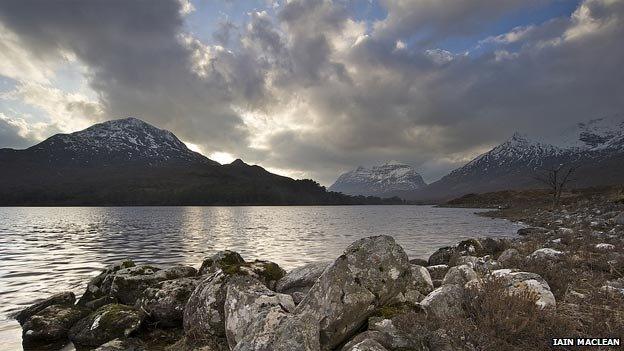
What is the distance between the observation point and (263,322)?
7914 millimetres

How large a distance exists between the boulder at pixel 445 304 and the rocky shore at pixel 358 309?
28 millimetres

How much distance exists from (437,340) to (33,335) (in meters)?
13.1

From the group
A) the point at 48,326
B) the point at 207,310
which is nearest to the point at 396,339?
the point at 207,310

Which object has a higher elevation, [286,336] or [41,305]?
[286,336]

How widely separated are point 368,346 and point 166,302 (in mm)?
→ 8628

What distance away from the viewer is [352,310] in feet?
27.3

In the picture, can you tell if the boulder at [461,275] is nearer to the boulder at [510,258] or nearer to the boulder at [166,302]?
the boulder at [510,258]

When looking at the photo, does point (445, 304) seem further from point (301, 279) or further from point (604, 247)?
point (604, 247)

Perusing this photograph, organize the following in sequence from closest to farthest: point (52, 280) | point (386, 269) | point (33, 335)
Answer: point (386, 269) → point (33, 335) → point (52, 280)

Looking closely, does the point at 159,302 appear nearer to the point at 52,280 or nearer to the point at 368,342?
the point at 368,342

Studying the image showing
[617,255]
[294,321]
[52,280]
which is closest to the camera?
[294,321]

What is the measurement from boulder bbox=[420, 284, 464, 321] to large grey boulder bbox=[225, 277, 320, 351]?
2751 millimetres

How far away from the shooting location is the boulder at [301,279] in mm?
12594

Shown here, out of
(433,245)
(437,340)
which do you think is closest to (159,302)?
(437,340)
